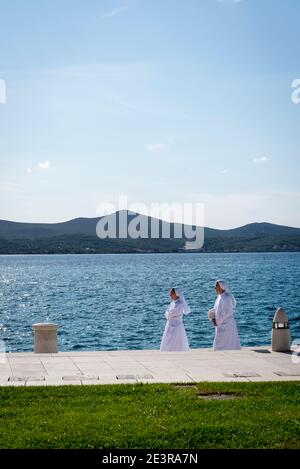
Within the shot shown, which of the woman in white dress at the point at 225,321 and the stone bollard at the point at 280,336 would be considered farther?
the woman in white dress at the point at 225,321

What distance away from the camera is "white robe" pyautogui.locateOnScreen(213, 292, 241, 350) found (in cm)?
1956

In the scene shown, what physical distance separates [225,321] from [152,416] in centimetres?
938

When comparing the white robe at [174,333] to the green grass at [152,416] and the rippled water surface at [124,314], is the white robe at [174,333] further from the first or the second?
the rippled water surface at [124,314]

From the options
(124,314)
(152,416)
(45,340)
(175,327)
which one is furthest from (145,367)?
(124,314)

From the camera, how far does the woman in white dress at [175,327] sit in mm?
20438

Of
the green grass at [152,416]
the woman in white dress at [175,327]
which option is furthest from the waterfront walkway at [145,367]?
the woman in white dress at [175,327]

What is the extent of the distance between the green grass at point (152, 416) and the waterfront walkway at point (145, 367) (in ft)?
3.18

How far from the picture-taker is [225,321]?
19766 millimetres

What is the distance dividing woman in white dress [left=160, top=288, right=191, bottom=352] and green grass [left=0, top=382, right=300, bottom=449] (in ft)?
24.4

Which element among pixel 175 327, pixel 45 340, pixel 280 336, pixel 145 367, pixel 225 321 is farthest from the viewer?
pixel 175 327

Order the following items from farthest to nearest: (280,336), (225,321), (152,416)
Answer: (225,321), (280,336), (152,416)

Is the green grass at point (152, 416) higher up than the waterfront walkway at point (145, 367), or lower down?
higher up

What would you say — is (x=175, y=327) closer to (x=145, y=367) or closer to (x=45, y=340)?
(x=45, y=340)
